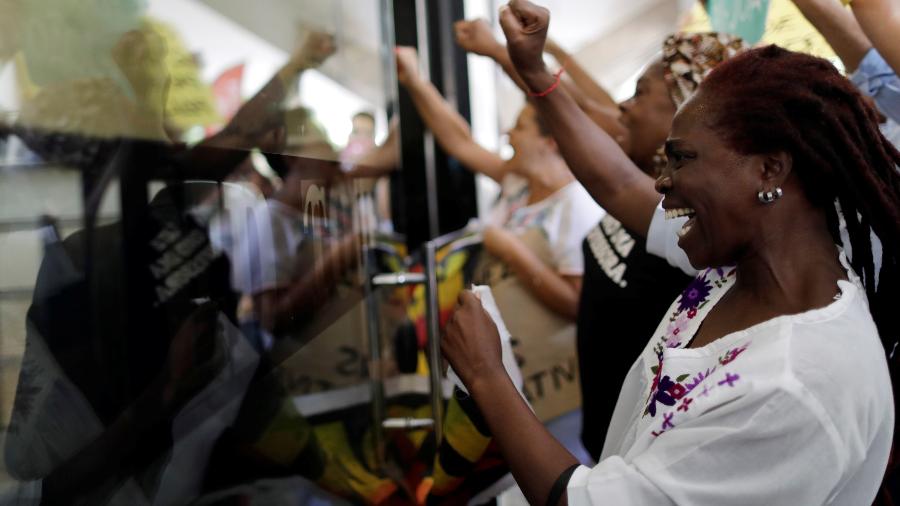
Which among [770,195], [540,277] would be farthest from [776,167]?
[540,277]

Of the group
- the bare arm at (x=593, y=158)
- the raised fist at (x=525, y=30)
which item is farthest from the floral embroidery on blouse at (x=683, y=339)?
the raised fist at (x=525, y=30)

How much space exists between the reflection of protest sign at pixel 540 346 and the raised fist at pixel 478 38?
67cm

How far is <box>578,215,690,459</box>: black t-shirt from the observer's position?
1666 mm

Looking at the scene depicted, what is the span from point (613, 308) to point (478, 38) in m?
0.64

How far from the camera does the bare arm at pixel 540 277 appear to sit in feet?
7.49

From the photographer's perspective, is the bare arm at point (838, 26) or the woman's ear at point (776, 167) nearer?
the woman's ear at point (776, 167)

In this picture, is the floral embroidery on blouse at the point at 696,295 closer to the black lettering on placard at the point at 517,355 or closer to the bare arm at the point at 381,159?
the bare arm at the point at 381,159

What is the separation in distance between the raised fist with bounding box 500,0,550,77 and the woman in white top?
38 cm

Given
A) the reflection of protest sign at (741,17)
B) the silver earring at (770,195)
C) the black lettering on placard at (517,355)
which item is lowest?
the black lettering on placard at (517,355)

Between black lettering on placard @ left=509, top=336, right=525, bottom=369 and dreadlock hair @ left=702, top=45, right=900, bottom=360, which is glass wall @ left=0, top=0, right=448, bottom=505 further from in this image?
dreadlock hair @ left=702, top=45, right=900, bottom=360

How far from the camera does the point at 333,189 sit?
1.85 m

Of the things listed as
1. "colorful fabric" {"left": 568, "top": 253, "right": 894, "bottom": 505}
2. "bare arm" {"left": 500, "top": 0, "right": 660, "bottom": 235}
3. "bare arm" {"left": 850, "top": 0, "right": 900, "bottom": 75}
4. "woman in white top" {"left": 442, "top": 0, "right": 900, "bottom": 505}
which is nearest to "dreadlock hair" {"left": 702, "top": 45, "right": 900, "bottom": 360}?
"woman in white top" {"left": 442, "top": 0, "right": 900, "bottom": 505}

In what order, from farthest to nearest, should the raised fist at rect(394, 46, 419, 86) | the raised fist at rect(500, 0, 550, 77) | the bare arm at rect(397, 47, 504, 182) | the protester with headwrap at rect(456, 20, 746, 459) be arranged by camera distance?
the bare arm at rect(397, 47, 504, 182), the raised fist at rect(394, 46, 419, 86), the protester with headwrap at rect(456, 20, 746, 459), the raised fist at rect(500, 0, 550, 77)

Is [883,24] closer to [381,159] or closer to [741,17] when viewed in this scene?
[741,17]
